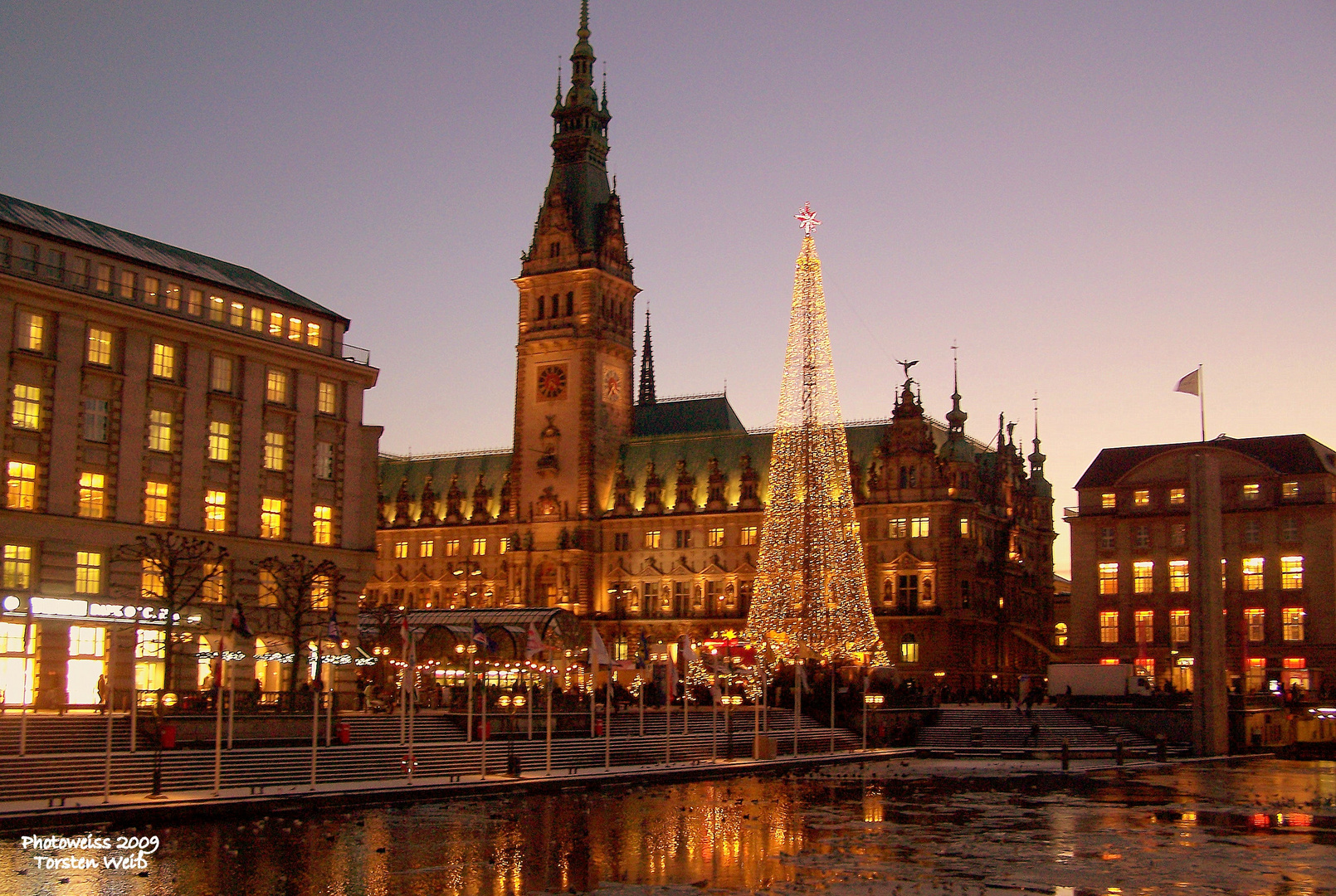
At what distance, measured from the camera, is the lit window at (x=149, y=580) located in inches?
2630

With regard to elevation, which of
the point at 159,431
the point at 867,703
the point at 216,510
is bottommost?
the point at 867,703

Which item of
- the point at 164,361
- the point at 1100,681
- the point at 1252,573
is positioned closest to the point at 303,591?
the point at 164,361

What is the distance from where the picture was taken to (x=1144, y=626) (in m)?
122

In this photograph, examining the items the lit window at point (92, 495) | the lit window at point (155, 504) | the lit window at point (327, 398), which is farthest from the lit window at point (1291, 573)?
the lit window at point (92, 495)

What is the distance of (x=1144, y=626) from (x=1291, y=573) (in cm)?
1215

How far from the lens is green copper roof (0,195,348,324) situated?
221ft

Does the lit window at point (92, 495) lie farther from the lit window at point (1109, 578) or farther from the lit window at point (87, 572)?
the lit window at point (1109, 578)

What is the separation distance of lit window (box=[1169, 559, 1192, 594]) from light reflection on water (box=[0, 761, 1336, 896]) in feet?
232

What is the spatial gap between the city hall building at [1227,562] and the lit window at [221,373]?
66.7m

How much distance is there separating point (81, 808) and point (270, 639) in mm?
34344

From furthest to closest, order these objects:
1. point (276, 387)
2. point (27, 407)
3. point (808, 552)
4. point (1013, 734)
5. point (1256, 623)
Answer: point (1256, 623), point (808, 552), point (1013, 734), point (276, 387), point (27, 407)

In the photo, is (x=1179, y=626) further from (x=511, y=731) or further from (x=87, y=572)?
(x=87, y=572)

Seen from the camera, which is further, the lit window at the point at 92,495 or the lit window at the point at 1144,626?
the lit window at the point at 1144,626

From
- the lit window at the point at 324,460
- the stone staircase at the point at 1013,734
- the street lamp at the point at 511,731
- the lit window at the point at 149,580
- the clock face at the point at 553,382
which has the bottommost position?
the stone staircase at the point at 1013,734
